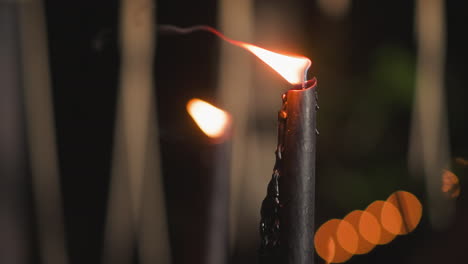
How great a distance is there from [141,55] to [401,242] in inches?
29.3

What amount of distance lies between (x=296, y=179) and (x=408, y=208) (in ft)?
2.68

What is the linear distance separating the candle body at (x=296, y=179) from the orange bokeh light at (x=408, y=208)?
→ 0.80 m

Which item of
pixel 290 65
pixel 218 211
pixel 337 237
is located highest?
pixel 290 65

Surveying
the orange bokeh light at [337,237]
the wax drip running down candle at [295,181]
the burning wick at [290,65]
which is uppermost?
the burning wick at [290,65]

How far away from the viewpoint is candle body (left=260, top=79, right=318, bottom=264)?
28 centimetres

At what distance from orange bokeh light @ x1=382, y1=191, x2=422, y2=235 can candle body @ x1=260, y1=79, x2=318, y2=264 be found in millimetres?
797

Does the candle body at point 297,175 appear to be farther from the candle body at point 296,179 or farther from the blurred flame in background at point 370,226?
the blurred flame in background at point 370,226

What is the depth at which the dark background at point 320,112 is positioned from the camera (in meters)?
0.82

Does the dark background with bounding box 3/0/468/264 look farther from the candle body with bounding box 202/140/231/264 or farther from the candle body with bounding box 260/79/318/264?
the candle body with bounding box 260/79/318/264

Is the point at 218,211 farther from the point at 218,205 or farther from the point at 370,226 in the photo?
the point at 370,226

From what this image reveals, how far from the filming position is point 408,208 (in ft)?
3.24

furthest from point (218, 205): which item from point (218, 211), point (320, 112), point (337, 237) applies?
point (337, 237)

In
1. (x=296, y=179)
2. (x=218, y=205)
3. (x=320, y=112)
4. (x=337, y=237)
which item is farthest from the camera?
(x=337, y=237)

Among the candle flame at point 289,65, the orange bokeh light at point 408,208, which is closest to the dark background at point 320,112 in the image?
the orange bokeh light at point 408,208
